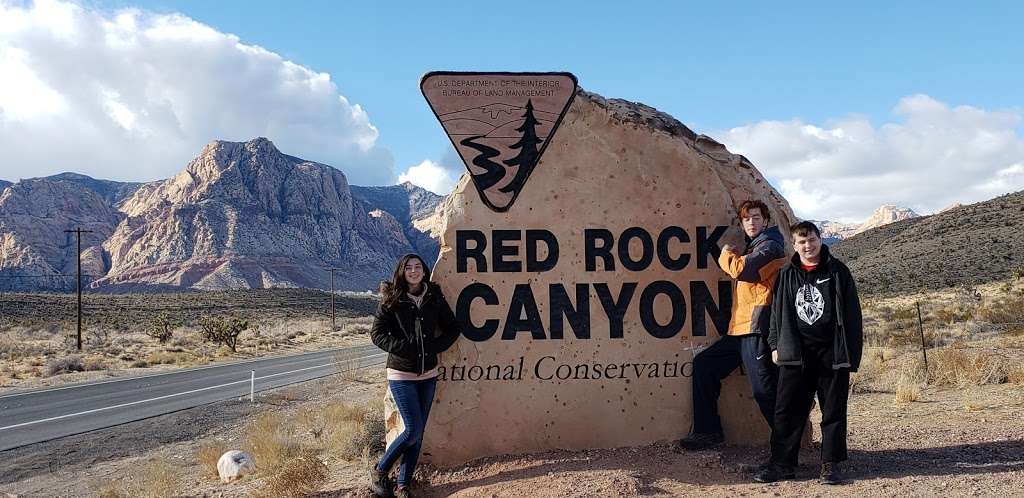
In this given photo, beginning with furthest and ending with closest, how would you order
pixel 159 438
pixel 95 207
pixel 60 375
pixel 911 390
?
pixel 95 207 < pixel 60 375 < pixel 159 438 < pixel 911 390

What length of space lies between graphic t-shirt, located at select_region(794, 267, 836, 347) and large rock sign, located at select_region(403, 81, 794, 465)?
3.83ft

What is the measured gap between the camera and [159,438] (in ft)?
34.6

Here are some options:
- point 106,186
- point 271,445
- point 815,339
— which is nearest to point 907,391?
point 815,339

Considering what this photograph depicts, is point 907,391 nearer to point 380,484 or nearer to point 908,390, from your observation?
point 908,390

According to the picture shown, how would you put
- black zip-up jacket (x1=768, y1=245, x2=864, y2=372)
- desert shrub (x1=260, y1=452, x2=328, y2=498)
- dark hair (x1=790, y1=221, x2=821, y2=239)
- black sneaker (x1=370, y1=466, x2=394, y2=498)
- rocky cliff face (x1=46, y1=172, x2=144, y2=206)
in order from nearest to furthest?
black zip-up jacket (x1=768, y1=245, x2=864, y2=372)
dark hair (x1=790, y1=221, x2=821, y2=239)
black sneaker (x1=370, y1=466, x2=394, y2=498)
desert shrub (x1=260, y1=452, x2=328, y2=498)
rocky cliff face (x1=46, y1=172, x2=144, y2=206)

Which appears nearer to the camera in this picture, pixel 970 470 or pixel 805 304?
pixel 805 304

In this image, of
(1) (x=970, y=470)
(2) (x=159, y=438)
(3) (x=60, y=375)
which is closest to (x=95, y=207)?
(3) (x=60, y=375)

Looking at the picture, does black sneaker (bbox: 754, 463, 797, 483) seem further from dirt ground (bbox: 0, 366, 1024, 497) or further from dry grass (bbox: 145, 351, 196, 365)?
dry grass (bbox: 145, 351, 196, 365)

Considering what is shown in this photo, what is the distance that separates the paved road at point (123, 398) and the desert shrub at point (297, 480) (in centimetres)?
715

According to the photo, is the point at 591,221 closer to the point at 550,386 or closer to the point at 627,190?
the point at 627,190

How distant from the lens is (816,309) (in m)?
4.18

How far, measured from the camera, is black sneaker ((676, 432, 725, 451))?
5.09 m

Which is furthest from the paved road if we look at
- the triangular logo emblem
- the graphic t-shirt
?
the graphic t-shirt

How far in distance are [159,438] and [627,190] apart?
8574 mm
